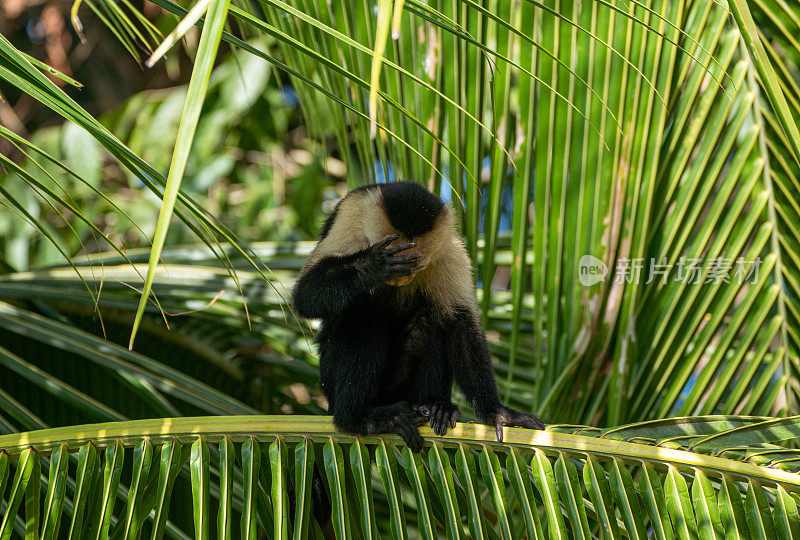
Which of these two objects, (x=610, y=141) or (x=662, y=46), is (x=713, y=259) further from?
(x=662, y=46)

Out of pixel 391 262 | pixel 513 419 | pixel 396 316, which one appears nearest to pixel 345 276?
pixel 391 262

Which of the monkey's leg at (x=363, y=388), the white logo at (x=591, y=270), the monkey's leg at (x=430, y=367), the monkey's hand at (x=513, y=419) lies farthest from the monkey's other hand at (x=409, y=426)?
the white logo at (x=591, y=270)

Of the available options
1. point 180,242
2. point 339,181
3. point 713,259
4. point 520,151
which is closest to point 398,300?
point 520,151

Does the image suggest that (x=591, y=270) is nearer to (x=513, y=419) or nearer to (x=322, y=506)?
(x=513, y=419)

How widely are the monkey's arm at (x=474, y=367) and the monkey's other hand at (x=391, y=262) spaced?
0.55 metres

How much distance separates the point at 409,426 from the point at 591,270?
91 centimetres

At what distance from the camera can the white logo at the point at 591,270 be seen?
8.71ft

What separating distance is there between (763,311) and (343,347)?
1410mm

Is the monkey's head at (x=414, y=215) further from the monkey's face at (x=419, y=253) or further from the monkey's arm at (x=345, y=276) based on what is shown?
the monkey's arm at (x=345, y=276)

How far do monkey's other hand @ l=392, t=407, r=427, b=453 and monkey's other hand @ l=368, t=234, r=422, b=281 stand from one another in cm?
40

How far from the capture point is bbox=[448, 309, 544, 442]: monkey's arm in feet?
8.34

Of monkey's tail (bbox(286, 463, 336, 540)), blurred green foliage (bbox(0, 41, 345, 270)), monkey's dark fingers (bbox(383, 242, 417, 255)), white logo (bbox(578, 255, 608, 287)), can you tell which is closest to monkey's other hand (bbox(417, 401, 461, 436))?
monkey's tail (bbox(286, 463, 336, 540))

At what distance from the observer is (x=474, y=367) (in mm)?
2674

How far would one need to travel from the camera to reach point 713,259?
8.57 feet
